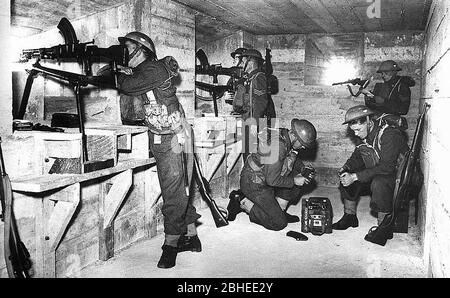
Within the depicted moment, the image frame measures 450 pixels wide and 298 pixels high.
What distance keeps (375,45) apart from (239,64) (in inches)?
96.8

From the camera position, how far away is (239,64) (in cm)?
610

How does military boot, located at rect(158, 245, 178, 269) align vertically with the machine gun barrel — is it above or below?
below

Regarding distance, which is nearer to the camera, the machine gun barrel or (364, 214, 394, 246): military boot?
(364, 214, 394, 246): military boot

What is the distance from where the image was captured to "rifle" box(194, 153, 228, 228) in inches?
163

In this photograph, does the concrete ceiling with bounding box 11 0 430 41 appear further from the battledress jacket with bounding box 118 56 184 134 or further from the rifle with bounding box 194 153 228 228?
the rifle with bounding box 194 153 228 228

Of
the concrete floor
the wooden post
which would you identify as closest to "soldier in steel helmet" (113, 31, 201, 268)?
the concrete floor

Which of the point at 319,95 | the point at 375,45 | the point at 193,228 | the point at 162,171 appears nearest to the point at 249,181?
the point at 193,228

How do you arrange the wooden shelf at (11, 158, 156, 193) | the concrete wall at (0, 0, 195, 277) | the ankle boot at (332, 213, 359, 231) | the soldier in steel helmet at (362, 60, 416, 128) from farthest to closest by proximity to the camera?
1. the soldier in steel helmet at (362, 60, 416, 128)
2. the ankle boot at (332, 213, 359, 231)
3. the concrete wall at (0, 0, 195, 277)
4. the wooden shelf at (11, 158, 156, 193)

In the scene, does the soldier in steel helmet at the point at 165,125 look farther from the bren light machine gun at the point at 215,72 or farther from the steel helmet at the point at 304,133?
the bren light machine gun at the point at 215,72

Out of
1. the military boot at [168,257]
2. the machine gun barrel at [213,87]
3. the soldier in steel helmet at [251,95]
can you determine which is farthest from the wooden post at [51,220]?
the soldier in steel helmet at [251,95]

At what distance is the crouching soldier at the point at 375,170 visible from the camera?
440cm

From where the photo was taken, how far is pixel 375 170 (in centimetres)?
451
